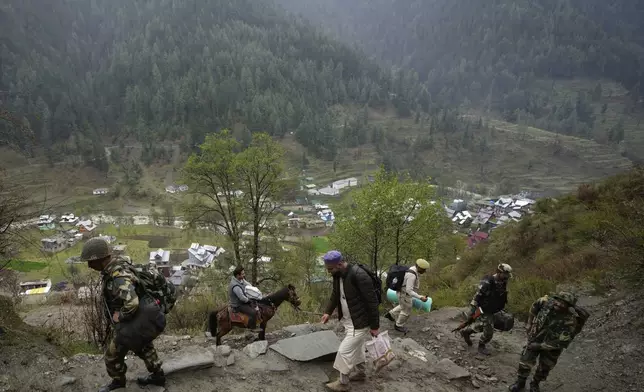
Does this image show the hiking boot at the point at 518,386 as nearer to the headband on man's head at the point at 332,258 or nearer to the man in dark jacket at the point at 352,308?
the man in dark jacket at the point at 352,308

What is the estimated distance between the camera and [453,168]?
104 m

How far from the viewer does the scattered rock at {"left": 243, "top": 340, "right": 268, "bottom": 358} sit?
19.7ft

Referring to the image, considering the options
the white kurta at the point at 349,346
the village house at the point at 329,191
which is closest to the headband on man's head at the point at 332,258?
the white kurta at the point at 349,346

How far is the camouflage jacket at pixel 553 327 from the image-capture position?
5.06 m

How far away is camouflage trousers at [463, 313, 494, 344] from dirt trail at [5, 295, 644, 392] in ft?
1.24

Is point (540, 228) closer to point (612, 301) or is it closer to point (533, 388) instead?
point (612, 301)

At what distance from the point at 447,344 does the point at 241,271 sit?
4.49 meters

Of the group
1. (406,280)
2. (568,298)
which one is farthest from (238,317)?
(568,298)

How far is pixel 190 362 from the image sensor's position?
17.4 ft

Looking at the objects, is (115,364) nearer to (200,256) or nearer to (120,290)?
(120,290)

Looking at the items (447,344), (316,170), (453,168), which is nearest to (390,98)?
(453,168)

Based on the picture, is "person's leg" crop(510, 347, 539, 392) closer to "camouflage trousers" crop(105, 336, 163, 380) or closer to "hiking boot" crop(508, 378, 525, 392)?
"hiking boot" crop(508, 378, 525, 392)

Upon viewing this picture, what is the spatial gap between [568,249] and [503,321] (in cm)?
770

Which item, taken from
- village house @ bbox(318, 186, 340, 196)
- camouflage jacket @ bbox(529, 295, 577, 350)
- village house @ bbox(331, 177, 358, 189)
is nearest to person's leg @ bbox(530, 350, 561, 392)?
camouflage jacket @ bbox(529, 295, 577, 350)
